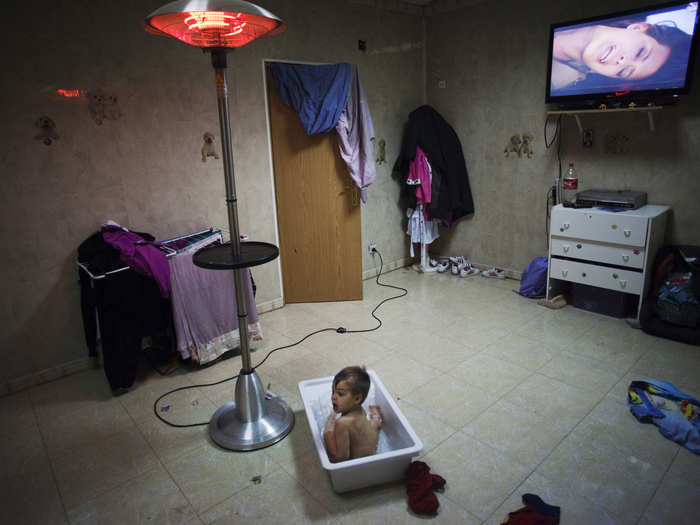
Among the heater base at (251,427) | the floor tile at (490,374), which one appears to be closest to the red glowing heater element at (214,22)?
the heater base at (251,427)

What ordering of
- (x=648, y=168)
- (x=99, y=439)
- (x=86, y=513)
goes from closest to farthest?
(x=86, y=513)
(x=99, y=439)
(x=648, y=168)

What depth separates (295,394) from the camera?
104 inches

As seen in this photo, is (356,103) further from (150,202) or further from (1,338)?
(1,338)

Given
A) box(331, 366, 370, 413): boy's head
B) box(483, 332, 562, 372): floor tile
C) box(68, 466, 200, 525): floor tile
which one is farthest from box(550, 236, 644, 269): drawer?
box(68, 466, 200, 525): floor tile

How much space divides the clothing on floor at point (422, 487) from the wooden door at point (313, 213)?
2210 millimetres

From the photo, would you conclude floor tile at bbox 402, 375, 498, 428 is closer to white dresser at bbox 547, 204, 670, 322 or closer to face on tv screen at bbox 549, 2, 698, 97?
white dresser at bbox 547, 204, 670, 322

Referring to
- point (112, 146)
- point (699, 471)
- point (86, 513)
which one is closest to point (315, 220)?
point (112, 146)

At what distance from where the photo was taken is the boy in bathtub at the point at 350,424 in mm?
1839

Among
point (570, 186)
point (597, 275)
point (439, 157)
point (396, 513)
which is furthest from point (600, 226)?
point (396, 513)

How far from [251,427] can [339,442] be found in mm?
632

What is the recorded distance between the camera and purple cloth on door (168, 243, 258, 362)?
281 cm

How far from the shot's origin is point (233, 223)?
77.7 inches

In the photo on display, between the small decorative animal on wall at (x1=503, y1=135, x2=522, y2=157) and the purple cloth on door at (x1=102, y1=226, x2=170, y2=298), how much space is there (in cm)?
310

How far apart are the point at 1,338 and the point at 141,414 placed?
100 cm
